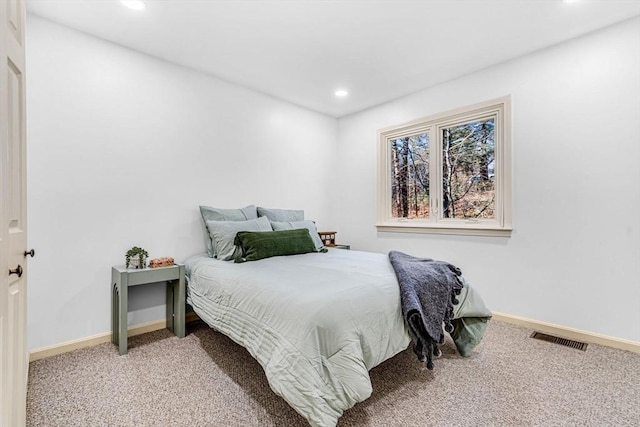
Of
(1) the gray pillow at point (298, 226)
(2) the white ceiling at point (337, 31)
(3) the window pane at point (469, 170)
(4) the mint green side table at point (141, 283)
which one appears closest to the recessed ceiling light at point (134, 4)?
(2) the white ceiling at point (337, 31)

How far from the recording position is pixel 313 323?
140cm

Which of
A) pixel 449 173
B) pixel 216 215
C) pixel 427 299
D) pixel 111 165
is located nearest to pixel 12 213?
pixel 111 165

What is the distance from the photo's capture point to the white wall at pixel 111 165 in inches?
88.7

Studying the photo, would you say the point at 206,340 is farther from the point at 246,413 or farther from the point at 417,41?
the point at 417,41

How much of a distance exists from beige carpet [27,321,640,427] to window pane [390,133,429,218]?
1790 millimetres

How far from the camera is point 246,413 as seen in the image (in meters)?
1.62

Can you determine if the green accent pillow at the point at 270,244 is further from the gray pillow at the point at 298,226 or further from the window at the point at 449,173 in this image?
the window at the point at 449,173

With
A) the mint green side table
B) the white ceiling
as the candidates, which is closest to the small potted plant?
the mint green side table

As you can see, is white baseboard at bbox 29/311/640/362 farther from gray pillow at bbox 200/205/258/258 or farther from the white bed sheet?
the white bed sheet

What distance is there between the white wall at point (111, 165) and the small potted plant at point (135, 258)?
0.18 m

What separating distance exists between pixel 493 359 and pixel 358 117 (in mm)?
3350

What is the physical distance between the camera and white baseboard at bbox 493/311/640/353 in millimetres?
2353

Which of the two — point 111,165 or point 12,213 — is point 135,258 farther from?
point 12,213

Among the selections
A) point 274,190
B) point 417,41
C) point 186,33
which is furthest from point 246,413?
point 417,41
